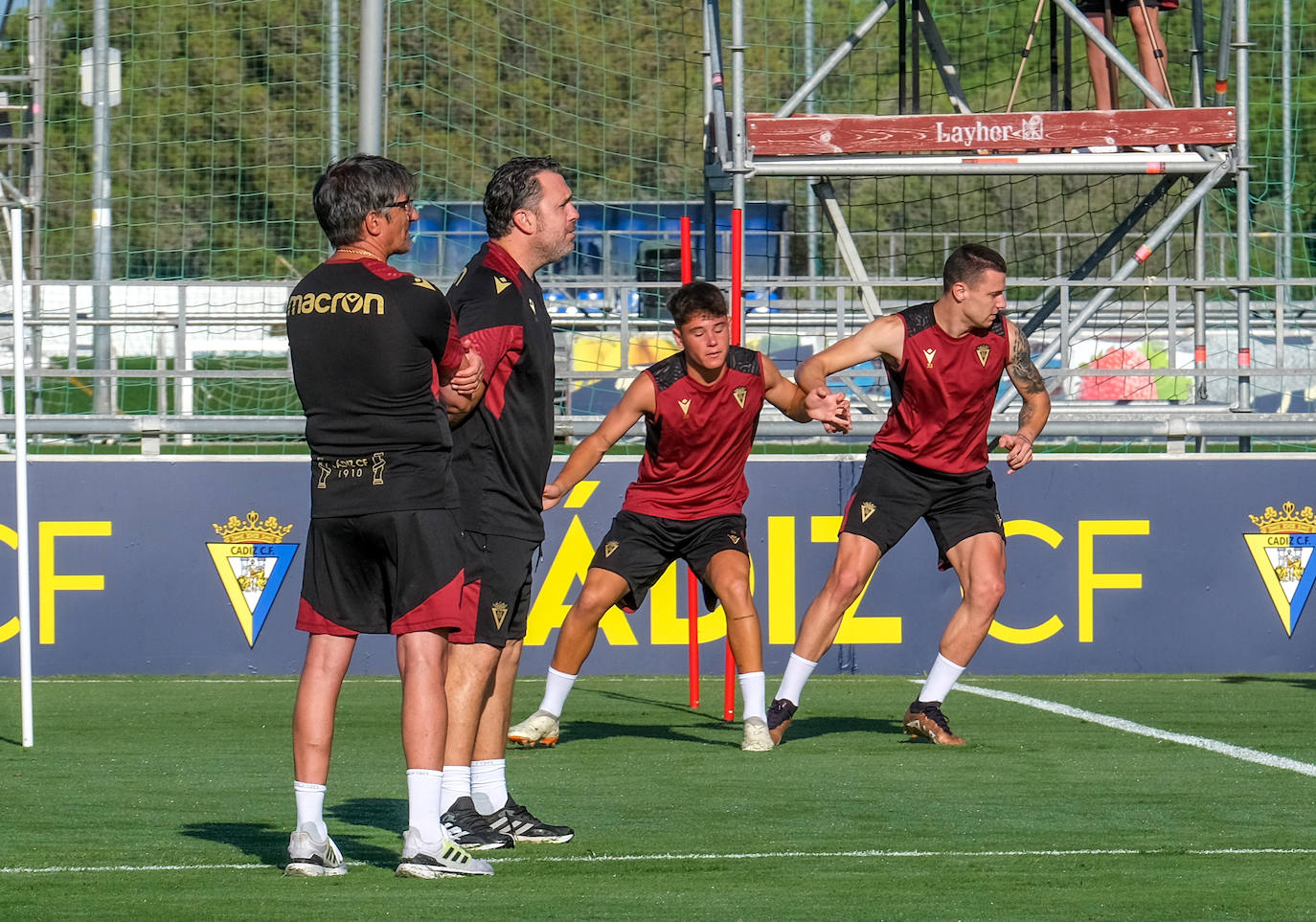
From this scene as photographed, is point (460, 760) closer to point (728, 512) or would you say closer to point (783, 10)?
point (728, 512)

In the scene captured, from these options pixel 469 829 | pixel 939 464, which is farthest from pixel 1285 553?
pixel 469 829

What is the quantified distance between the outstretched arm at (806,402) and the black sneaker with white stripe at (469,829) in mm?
2639

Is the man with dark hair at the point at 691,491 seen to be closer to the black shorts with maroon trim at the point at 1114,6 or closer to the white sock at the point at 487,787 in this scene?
the white sock at the point at 487,787

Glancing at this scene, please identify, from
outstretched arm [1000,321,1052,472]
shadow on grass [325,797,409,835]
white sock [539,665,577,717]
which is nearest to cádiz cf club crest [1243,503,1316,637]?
outstretched arm [1000,321,1052,472]

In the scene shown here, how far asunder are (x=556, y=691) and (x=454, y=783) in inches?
101

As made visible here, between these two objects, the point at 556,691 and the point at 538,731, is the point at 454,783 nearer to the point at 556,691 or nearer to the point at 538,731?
the point at 538,731

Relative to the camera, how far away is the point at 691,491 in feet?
26.2

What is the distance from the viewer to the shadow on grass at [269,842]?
205 inches

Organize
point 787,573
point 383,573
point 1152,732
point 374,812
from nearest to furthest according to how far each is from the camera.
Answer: point 383,573 < point 374,812 < point 1152,732 < point 787,573

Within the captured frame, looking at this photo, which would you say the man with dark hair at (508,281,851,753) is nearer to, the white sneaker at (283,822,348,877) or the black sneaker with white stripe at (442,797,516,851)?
the black sneaker with white stripe at (442,797,516,851)

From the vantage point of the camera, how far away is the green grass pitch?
4.63 meters

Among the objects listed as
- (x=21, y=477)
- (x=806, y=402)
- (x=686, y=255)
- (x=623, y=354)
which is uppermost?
(x=686, y=255)

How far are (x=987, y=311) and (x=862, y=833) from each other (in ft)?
10.2

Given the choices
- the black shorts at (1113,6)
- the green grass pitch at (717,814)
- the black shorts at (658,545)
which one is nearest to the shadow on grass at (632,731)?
the green grass pitch at (717,814)
